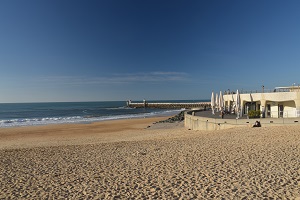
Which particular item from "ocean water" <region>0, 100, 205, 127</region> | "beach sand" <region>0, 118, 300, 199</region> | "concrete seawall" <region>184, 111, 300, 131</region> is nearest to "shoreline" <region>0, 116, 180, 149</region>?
"concrete seawall" <region>184, 111, 300, 131</region>

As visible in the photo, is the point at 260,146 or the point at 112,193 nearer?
the point at 112,193

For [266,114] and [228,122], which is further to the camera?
[266,114]

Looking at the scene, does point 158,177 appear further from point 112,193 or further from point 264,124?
point 264,124

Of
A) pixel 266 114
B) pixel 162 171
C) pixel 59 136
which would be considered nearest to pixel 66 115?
pixel 59 136

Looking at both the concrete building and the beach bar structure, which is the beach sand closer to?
the beach bar structure

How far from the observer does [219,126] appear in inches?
820

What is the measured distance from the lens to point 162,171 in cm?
888

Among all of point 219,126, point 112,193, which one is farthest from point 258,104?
point 112,193

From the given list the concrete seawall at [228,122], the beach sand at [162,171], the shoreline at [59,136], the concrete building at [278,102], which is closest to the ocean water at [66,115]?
the shoreline at [59,136]

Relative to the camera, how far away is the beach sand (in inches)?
273

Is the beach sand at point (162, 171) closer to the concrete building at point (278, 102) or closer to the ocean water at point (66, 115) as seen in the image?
the concrete building at point (278, 102)

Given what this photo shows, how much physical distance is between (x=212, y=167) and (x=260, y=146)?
13.5 feet

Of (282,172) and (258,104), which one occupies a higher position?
(258,104)

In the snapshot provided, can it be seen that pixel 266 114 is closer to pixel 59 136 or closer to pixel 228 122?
pixel 228 122
